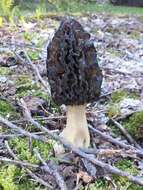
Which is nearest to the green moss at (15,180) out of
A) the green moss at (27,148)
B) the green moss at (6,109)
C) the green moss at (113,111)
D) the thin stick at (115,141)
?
the green moss at (27,148)

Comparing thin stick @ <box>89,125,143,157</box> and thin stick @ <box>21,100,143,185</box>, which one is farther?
thin stick @ <box>89,125,143,157</box>

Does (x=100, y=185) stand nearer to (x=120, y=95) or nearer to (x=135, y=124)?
(x=135, y=124)

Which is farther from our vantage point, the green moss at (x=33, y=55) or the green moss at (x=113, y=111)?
the green moss at (x=33, y=55)

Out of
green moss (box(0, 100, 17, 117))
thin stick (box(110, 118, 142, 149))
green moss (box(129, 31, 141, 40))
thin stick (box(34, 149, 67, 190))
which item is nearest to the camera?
thin stick (box(34, 149, 67, 190))

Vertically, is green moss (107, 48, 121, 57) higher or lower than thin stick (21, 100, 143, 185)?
lower

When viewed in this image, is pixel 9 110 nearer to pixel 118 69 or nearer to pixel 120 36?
pixel 118 69

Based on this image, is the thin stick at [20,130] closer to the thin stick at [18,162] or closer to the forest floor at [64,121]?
the forest floor at [64,121]

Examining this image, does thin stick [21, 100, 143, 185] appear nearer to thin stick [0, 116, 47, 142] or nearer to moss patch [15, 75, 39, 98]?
thin stick [0, 116, 47, 142]

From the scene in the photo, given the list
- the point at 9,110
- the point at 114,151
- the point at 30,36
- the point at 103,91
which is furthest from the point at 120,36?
the point at 114,151

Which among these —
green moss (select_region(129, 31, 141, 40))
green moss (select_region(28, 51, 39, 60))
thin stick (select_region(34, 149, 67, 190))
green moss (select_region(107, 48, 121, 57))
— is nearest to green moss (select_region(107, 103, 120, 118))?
thin stick (select_region(34, 149, 67, 190))
